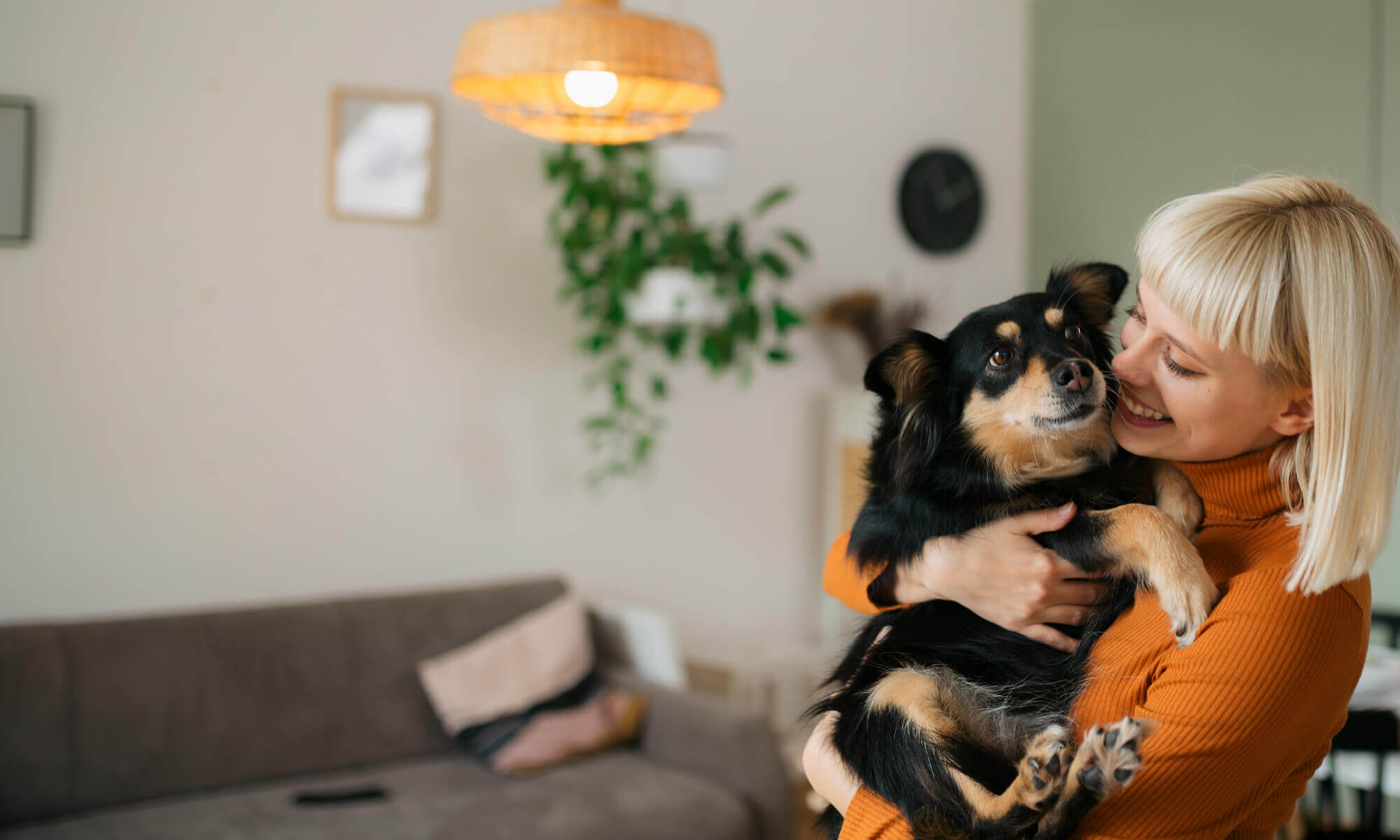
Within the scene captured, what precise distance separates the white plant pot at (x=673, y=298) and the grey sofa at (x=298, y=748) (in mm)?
1182

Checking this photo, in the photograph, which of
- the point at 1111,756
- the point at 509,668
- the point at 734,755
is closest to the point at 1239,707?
the point at 1111,756

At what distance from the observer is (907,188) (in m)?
4.57

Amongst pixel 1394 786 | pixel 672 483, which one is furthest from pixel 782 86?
pixel 1394 786

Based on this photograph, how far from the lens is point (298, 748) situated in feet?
9.77

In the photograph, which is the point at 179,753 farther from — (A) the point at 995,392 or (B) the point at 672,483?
(A) the point at 995,392

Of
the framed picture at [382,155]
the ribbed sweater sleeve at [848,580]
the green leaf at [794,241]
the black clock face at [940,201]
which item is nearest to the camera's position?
the ribbed sweater sleeve at [848,580]

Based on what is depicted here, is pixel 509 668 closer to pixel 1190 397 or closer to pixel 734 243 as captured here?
pixel 734 243

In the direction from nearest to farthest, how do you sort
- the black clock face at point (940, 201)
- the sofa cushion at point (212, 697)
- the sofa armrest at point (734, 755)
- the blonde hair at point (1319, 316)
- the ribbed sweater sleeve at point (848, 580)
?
the blonde hair at point (1319, 316) → the ribbed sweater sleeve at point (848, 580) → the sofa cushion at point (212, 697) → the sofa armrest at point (734, 755) → the black clock face at point (940, 201)

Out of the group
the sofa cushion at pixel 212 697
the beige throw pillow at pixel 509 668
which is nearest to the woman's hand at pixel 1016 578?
the beige throw pillow at pixel 509 668

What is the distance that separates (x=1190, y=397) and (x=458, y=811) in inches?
87.7

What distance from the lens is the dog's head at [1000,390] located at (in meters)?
1.29

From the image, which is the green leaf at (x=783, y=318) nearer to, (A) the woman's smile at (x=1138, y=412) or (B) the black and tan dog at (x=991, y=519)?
(B) the black and tan dog at (x=991, y=519)

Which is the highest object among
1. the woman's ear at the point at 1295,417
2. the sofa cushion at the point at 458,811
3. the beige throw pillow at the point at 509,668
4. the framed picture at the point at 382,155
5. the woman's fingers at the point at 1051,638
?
the framed picture at the point at 382,155

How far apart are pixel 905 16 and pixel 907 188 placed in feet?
2.46
